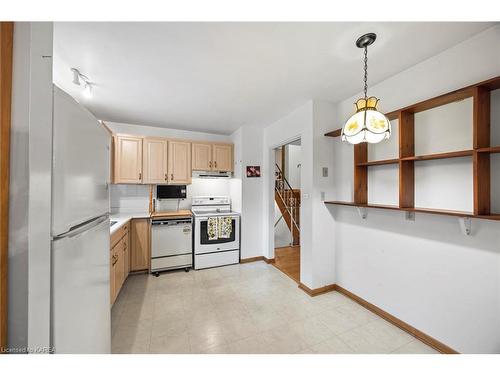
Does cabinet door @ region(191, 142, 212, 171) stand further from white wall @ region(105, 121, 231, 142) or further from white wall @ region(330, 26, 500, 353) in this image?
white wall @ region(330, 26, 500, 353)

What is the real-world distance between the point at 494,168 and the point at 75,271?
2.50 m

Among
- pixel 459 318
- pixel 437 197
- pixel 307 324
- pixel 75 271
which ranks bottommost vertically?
pixel 307 324

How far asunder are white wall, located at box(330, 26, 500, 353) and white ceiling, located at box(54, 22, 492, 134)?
164 millimetres

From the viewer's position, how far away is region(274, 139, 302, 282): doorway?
350cm

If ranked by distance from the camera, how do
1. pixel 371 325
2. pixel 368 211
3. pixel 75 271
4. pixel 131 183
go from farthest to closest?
pixel 131 183
pixel 368 211
pixel 371 325
pixel 75 271

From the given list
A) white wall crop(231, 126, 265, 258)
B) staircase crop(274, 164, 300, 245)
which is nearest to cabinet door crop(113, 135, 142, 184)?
white wall crop(231, 126, 265, 258)

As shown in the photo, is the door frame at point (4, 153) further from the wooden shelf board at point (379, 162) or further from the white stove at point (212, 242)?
the white stove at point (212, 242)

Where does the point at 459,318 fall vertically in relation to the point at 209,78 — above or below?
below

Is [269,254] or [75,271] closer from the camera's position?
[75,271]

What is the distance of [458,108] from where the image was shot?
1.48 meters

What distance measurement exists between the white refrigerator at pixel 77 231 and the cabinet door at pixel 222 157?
98.3 inches

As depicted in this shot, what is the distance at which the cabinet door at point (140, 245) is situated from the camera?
2881 mm
